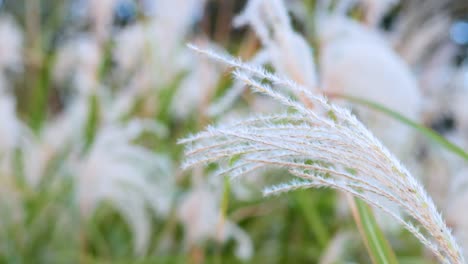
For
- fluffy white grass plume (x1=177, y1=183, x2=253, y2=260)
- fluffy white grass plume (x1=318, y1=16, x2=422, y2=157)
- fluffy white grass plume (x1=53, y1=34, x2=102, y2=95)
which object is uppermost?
fluffy white grass plume (x1=53, y1=34, x2=102, y2=95)

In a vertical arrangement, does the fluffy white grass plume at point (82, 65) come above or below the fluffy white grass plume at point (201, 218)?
above

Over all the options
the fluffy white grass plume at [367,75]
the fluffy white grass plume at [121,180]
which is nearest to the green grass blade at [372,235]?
the fluffy white grass plume at [367,75]

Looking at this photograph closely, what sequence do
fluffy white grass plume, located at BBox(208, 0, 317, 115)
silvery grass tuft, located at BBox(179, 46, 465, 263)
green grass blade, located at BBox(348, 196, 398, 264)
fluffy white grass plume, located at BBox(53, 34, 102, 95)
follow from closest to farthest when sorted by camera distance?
1. silvery grass tuft, located at BBox(179, 46, 465, 263)
2. green grass blade, located at BBox(348, 196, 398, 264)
3. fluffy white grass plume, located at BBox(208, 0, 317, 115)
4. fluffy white grass plume, located at BBox(53, 34, 102, 95)

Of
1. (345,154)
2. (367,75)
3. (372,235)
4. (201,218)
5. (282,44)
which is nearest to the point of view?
(345,154)

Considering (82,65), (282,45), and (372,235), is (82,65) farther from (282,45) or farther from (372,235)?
(372,235)

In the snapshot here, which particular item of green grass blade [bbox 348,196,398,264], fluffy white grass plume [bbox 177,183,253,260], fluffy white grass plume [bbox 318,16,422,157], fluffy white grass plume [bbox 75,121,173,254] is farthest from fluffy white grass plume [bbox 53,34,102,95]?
green grass blade [bbox 348,196,398,264]

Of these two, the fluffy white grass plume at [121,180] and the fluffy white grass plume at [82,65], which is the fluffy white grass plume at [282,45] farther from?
the fluffy white grass plume at [82,65]

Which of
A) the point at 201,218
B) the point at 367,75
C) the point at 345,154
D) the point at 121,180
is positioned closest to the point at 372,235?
the point at 345,154

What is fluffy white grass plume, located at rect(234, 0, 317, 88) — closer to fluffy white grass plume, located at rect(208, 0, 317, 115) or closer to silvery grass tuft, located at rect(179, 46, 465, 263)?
fluffy white grass plume, located at rect(208, 0, 317, 115)

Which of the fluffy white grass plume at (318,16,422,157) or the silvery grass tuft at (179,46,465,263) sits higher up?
the fluffy white grass plume at (318,16,422,157)

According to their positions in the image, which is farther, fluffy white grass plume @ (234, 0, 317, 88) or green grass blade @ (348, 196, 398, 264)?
fluffy white grass plume @ (234, 0, 317, 88)

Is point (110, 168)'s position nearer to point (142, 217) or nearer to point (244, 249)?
point (142, 217)
